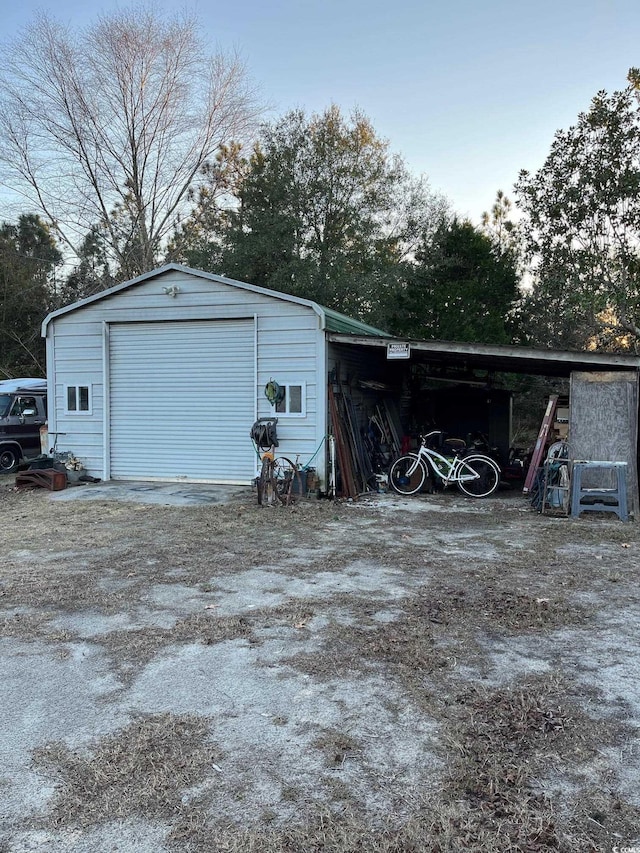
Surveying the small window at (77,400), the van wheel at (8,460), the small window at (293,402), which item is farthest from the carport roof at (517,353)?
the van wheel at (8,460)

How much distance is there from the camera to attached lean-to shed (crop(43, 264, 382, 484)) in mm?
9539

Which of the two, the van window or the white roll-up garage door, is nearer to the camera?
the white roll-up garage door

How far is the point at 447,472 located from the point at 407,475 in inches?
24.2

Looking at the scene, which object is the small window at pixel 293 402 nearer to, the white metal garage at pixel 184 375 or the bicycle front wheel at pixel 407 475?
the white metal garage at pixel 184 375

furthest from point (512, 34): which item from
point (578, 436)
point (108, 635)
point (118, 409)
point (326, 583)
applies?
point (108, 635)

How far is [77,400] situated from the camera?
10.9 meters

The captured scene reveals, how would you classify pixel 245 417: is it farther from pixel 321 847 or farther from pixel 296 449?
pixel 321 847

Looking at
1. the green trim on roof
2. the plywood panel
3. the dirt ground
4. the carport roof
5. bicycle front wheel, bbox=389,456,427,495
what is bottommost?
the dirt ground

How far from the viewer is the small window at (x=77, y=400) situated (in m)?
10.8

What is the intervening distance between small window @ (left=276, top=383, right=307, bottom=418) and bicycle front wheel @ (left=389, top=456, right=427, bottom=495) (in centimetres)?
176

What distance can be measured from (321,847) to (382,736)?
71cm

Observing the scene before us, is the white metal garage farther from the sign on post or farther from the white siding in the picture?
the sign on post

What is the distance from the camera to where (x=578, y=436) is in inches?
322

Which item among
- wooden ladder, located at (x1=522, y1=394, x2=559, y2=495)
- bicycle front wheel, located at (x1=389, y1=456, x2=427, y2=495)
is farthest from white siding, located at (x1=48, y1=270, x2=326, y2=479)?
wooden ladder, located at (x1=522, y1=394, x2=559, y2=495)
